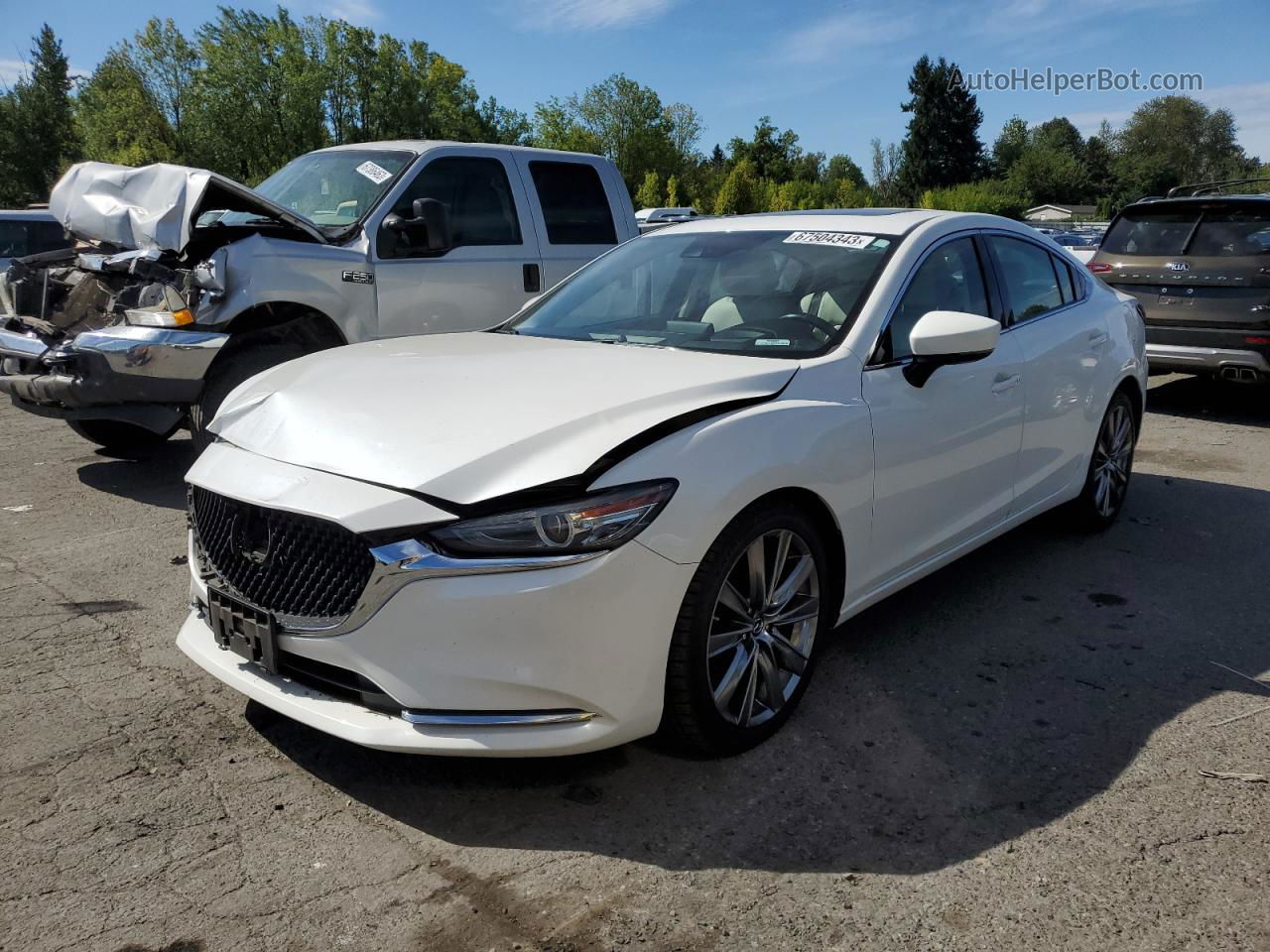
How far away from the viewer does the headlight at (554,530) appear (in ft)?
8.44

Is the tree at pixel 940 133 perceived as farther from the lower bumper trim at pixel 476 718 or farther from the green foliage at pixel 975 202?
the lower bumper trim at pixel 476 718

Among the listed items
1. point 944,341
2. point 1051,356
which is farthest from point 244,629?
point 1051,356

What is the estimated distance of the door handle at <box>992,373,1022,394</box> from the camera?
418cm

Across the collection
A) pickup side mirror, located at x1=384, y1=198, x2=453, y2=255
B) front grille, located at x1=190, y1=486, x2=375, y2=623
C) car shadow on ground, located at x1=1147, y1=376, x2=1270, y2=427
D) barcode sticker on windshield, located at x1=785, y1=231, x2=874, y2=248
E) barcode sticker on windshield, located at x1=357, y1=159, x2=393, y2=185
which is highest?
barcode sticker on windshield, located at x1=357, y1=159, x2=393, y2=185

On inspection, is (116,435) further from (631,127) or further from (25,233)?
(631,127)

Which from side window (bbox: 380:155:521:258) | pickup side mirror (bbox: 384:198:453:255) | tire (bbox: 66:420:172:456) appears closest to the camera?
pickup side mirror (bbox: 384:198:453:255)

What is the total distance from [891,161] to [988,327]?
12130cm

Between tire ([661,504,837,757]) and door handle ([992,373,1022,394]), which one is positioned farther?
door handle ([992,373,1022,394])

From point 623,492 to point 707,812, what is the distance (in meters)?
0.94

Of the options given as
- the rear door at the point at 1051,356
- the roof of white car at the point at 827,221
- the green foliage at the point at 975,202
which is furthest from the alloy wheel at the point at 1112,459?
the green foliage at the point at 975,202

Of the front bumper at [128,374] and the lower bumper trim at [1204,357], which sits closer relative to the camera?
the front bumper at [128,374]

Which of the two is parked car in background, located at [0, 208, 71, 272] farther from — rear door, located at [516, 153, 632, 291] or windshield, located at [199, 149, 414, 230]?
rear door, located at [516, 153, 632, 291]

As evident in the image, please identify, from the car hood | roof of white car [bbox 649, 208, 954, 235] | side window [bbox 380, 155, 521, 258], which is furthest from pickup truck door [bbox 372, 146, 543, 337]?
the car hood

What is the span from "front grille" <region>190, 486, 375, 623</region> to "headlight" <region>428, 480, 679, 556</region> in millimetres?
263
